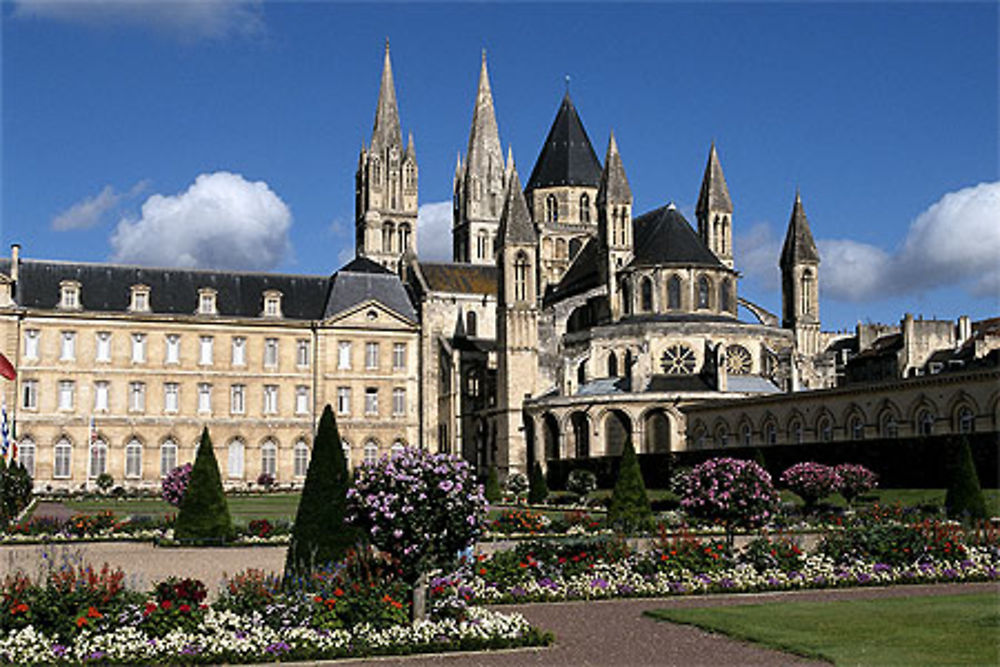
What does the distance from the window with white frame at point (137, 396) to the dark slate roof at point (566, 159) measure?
119ft

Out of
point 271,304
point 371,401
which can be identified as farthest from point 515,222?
point 271,304

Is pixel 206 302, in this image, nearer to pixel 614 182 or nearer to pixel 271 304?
pixel 271 304

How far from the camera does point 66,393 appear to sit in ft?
189

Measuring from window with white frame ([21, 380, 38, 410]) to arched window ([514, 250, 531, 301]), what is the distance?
78.6ft

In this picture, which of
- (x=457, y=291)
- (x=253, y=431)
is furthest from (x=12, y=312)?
(x=457, y=291)

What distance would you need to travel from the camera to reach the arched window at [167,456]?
58812mm

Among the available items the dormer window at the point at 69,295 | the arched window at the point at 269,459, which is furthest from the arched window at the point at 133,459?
the dormer window at the point at 69,295

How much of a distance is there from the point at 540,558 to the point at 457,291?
189 feet

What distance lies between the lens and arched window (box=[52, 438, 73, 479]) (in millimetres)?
56594

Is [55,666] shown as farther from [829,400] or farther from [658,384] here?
[658,384]

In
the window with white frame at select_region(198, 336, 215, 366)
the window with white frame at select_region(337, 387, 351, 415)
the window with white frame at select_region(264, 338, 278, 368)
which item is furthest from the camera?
the window with white frame at select_region(337, 387, 351, 415)

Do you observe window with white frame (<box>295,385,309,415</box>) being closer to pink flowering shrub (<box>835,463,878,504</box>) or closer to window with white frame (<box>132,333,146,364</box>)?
window with white frame (<box>132,333,146,364</box>)

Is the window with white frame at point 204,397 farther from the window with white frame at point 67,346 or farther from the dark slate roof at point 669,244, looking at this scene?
the dark slate roof at point 669,244

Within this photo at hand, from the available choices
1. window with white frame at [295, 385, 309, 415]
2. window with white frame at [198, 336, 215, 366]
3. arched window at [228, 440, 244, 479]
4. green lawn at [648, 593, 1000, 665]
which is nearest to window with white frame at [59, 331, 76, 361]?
window with white frame at [198, 336, 215, 366]
